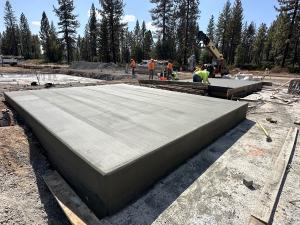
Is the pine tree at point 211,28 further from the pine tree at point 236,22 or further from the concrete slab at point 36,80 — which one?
the concrete slab at point 36,80

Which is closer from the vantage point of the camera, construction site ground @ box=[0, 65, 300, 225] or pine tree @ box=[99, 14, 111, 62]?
construction site ground @ box=[0, 65, 300, 225]

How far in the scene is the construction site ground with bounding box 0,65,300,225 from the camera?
2.43 metres

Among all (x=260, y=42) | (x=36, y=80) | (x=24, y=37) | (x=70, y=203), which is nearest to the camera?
(x=70, y=203)

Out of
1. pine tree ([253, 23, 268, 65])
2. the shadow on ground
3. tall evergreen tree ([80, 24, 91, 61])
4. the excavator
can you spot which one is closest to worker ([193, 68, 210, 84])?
the excavator

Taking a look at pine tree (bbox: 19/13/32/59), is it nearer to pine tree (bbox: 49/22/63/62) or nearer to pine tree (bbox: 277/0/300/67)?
pine tree (bbox: 49/22/63/62)

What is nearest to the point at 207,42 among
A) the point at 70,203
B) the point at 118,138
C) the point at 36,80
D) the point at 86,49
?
the point at 36,80

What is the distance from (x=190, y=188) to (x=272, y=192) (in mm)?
1043

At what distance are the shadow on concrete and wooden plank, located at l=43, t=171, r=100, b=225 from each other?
19 centimetres

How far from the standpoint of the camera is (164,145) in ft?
9.48

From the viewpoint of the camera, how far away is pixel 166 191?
279 cm

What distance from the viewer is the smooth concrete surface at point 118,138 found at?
93.8 inches

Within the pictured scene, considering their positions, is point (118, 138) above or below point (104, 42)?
below

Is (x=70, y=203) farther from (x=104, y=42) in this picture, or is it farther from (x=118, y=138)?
(x=104, y=42)

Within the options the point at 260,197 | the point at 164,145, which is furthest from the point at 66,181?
the point at 260,197
